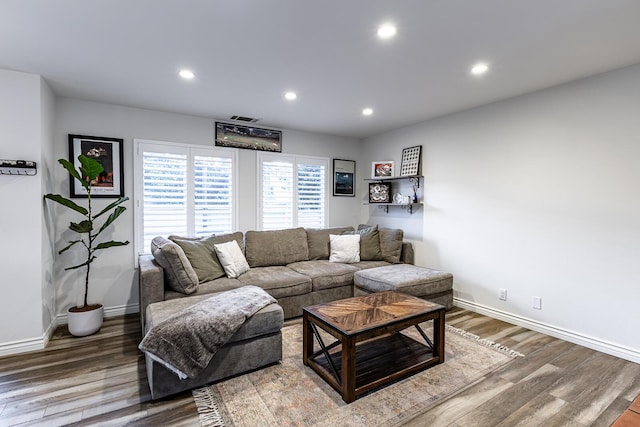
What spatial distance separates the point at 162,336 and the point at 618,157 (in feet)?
12.7

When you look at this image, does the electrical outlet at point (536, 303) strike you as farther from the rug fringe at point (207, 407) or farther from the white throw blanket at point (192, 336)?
the rug fringe at point (207, 407)

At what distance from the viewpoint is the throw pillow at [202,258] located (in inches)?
128

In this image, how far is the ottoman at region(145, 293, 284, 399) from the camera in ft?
6.69

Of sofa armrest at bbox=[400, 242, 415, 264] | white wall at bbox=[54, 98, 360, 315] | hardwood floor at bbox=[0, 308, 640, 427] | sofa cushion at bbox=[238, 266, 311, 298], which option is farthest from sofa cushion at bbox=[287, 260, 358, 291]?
hardwood floor at bbox=[0, 308, 640, 427]

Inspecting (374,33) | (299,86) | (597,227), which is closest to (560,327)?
(597,227)

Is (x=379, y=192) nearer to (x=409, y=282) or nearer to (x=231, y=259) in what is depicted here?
(x=409, y=282)

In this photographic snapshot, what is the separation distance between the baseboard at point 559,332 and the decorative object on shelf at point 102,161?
445 cm

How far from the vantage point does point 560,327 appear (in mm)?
3055

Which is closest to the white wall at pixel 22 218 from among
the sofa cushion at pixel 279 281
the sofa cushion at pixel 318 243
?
the sofa cushion at pixel 279 281

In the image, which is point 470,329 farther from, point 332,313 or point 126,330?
point 126,330

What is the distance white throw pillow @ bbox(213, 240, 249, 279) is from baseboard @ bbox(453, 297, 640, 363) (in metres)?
2.77

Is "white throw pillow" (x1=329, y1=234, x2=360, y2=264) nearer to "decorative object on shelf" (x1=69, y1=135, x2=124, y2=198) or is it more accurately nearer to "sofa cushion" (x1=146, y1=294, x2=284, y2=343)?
"sofa cushion" (x1=146, y1=294, x2=284, y2=343)

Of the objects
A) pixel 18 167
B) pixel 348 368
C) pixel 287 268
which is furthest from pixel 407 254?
pixel 18 167

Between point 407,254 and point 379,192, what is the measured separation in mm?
1106
